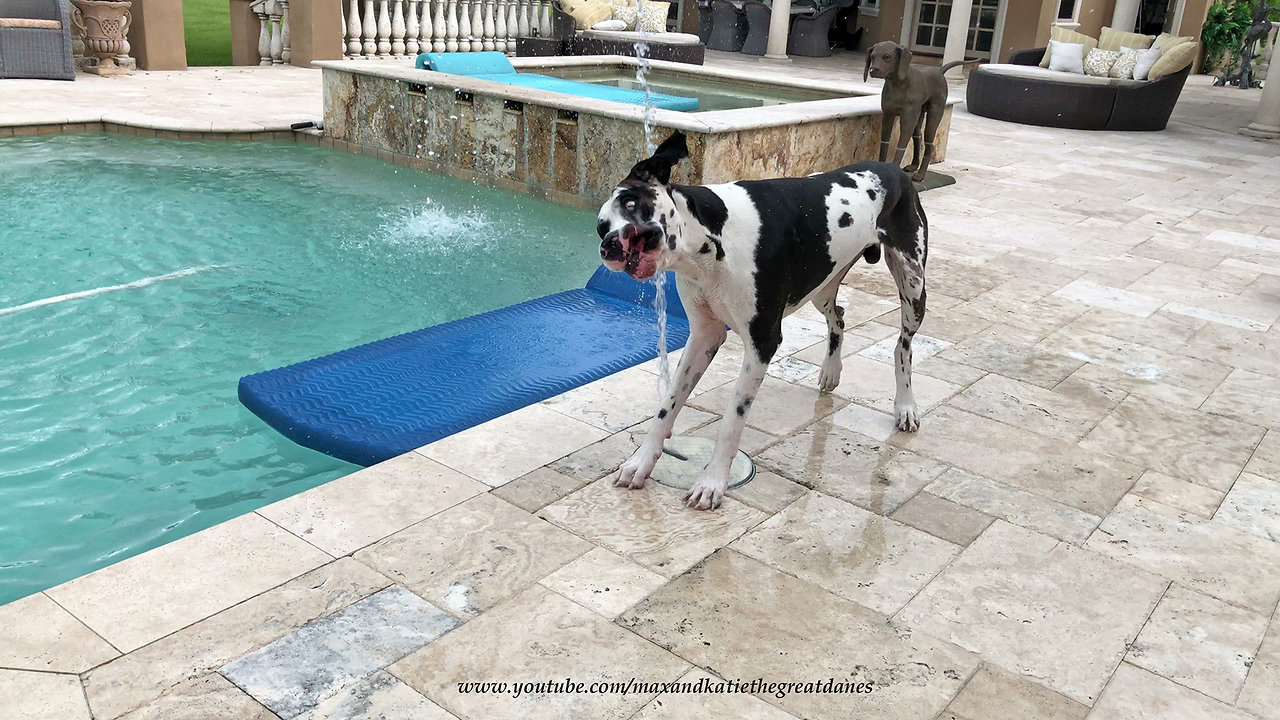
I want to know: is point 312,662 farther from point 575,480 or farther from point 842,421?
point 842,421

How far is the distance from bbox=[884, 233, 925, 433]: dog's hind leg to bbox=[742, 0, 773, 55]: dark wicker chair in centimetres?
1752

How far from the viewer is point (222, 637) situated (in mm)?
2498

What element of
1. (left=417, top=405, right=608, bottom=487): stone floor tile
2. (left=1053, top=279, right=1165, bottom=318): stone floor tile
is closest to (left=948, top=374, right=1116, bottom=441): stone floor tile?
(left=1053, top=279, right=1165, bottom=318): stone floor tile

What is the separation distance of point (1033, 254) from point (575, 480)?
15.1 ft

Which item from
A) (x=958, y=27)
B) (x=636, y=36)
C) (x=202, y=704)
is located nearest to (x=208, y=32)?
(x=636, y=36)

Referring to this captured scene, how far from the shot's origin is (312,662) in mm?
2426

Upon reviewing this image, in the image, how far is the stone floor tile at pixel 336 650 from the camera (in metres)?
2.33

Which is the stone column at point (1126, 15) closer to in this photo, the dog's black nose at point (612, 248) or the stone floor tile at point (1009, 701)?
the dog's black nose at point (612, 248)

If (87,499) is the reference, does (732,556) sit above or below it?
above

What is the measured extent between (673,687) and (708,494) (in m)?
0.93

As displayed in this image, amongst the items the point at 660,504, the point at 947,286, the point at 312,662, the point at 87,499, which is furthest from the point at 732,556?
the point at 947,286

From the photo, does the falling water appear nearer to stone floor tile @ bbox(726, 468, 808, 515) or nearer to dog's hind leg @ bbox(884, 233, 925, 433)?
stone floor tile @ bbox(726, 468, 808, 515)

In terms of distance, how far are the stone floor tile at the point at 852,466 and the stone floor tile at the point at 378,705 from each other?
1614mm

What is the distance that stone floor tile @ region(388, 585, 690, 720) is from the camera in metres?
2.34
